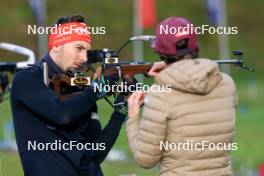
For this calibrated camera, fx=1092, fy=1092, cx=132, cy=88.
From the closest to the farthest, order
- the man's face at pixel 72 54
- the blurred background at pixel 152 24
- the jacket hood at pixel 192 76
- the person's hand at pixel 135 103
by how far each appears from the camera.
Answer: the jacket hood at pixel 192 76
the person's hand at pixel 135 103
the man's face at pixel 72 54
the blurred background at pixel 152 24

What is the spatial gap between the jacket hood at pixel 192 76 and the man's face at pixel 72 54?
39.4 inches

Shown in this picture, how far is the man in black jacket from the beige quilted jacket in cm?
64

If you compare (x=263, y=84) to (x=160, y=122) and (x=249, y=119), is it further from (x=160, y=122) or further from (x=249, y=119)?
(x=160, y=122)

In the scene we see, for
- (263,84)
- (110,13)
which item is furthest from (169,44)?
(110,13)

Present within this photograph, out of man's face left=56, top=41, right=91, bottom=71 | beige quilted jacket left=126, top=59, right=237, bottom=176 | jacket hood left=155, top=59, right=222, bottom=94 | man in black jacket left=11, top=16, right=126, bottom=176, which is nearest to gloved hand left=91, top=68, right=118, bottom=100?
man in black jacket left=11, top=16, right=126, bottom=176

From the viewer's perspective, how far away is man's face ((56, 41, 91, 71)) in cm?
716

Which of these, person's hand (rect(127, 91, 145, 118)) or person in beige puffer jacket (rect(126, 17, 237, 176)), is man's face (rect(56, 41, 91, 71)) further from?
person in beige puffer jacket (rect(126, 17, 237, 176))

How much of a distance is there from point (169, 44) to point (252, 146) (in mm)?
13768

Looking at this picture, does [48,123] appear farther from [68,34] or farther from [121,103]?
[68,34]

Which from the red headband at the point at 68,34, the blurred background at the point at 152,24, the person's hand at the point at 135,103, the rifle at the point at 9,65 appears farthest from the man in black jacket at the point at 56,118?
the blurred background at the point at 152,24

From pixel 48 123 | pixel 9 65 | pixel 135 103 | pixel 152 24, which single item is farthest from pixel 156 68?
pixel 152 24

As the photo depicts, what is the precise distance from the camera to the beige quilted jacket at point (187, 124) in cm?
620

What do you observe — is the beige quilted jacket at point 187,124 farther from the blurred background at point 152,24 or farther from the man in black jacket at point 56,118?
the blurred background at point 152,24

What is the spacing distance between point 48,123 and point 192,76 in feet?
4.11
